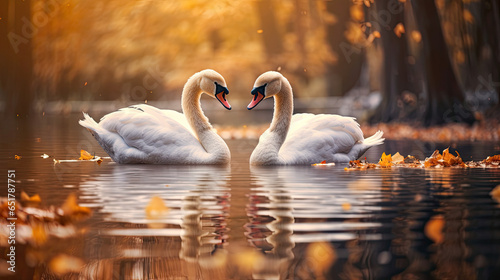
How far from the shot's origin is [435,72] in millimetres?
17562

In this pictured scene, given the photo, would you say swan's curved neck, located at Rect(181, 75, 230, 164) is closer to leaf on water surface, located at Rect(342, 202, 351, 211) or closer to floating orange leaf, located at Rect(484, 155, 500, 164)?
floating orange leaf, located at Rect(484, 155, 500, 164)

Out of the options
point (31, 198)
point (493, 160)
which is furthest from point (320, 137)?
point (31, 198)

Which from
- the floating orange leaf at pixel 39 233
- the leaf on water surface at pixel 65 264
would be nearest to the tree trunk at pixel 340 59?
the floating orange leaf at pixel 39 233

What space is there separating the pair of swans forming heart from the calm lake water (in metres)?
1.00

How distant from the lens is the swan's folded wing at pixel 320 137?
10555 millimetres

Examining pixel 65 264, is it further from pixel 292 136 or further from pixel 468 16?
pixel 468 16

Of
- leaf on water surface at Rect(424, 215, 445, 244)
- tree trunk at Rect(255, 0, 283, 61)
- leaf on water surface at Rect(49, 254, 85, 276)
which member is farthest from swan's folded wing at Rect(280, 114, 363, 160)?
tree trunk at Rect(255, 0, 283, 61)

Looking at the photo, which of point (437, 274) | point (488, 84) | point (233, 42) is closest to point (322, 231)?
point (437, 274)

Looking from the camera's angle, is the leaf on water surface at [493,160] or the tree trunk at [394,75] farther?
the tree trunk at [394,75]

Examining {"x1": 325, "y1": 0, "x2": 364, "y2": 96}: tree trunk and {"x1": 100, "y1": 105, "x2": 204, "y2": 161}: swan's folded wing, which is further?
{"x1": 325, "y1": 0, "x2": 364, "y2": 96}: tree trunk

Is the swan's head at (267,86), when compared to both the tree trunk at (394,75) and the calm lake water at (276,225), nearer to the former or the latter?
the calm lake water at (276,225)

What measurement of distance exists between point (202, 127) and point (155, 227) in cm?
574

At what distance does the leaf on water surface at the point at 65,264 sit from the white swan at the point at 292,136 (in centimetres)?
609

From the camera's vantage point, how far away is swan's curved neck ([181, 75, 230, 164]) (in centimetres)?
1055
